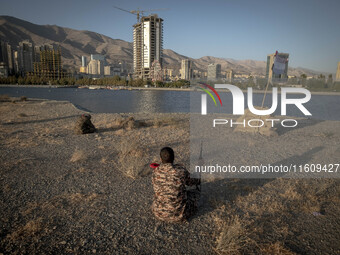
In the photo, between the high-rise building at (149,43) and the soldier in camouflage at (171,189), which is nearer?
the soldier in camouflage at (171,189)

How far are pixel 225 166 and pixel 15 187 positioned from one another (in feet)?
18.0

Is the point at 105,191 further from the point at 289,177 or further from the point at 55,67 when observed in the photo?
the point at 55,67

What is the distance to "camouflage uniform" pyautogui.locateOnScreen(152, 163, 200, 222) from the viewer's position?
3561mm

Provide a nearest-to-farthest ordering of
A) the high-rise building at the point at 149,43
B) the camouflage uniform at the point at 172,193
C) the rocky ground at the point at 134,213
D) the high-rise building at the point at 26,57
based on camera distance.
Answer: the rocky ground at the point at 134,213
the camouflage uniform at the point at 172,193
the high-rise building at the point at 149,43
the high-rise building at the point at 26,57

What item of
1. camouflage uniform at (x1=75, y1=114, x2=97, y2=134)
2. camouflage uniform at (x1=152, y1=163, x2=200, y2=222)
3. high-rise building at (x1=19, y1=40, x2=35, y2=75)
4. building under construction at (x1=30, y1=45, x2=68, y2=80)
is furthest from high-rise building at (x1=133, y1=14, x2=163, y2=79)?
camouflage uniform at (x1=152, y1=163, x2=200, y2=222)

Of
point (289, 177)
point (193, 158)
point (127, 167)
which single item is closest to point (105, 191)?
point (127, 167)

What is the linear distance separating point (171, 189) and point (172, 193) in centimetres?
7

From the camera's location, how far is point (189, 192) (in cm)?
A: 410

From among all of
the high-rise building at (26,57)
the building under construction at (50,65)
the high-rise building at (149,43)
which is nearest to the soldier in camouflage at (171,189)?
the high-rise building at (149,43)

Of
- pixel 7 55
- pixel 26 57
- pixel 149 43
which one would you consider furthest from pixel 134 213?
pixel 7 55

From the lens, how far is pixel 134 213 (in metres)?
4.25

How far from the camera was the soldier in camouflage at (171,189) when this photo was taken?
356 cm

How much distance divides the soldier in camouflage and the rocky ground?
217 mm

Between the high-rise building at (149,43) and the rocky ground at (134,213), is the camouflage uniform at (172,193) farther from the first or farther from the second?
the high-rise building at (149,43)
